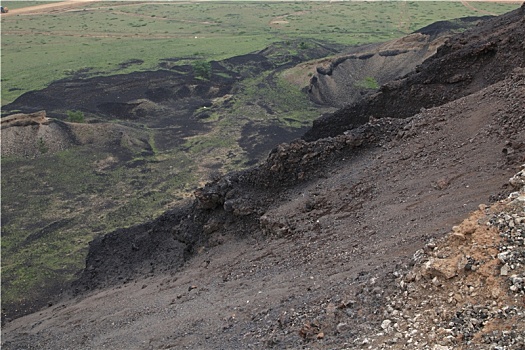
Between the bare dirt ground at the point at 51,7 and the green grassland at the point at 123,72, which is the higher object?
the bare dirt ground at the point at 51,7

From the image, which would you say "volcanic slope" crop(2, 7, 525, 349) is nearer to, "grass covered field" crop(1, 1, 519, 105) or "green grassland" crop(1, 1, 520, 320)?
"green grassland" crop(1, 1, 520, 320)

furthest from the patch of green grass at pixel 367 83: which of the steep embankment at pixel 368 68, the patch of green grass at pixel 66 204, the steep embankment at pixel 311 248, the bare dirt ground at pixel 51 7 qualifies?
the bare dirt ground at pixel 51 7

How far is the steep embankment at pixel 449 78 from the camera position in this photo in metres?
21.8

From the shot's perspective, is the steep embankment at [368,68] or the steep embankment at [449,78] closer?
the steep embankment at [449,78]

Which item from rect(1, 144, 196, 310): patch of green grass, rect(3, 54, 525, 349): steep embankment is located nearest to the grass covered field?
rect(1, 144, 196, 310): patch of green grass

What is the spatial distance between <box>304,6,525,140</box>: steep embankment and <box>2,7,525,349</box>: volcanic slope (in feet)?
1.93

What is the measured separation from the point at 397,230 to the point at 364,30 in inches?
3262

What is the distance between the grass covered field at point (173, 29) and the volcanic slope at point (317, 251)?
42468mm

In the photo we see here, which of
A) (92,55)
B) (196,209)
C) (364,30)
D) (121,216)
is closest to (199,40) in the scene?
(92,55)

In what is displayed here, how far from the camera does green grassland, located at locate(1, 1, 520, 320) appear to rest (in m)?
28.1

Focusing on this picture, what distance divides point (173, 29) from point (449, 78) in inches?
3215

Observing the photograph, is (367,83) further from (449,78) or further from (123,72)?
(123,72)

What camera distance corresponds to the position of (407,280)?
373 inches

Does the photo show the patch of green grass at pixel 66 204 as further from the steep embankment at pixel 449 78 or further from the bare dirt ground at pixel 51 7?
the bare dirt ground at pixel 51 7
